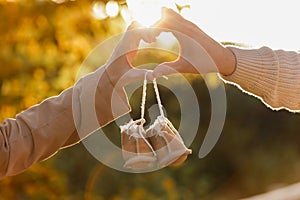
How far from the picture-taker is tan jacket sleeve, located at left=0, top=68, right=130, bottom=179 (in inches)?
65.0

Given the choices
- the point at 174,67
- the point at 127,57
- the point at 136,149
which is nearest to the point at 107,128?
the point at 136,149

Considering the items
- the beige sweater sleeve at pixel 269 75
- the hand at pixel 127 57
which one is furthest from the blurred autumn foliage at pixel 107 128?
the beige sweater sleeve at pixel 269 75

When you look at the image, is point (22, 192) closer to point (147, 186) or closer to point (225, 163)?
point (147, 186)

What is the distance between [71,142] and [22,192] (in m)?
3.53

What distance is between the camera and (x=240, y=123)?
7.55m

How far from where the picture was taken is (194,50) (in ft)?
4.84

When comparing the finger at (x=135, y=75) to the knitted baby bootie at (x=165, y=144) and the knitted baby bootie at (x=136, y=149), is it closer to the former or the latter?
the knitted baby bootie at (x=165, y=144)

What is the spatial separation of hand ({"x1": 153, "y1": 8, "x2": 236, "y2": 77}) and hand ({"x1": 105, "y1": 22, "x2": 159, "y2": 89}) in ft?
0.19

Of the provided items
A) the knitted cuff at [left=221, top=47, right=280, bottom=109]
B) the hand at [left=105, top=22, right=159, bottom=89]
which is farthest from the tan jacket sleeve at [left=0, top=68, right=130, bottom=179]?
the knitted cuff at [left=221, top=47, right=280, bottom=109]

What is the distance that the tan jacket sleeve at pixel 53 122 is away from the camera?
5.42 feet

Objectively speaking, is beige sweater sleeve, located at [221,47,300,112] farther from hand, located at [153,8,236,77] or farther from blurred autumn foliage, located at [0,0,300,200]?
blurred autumn foliage, located at [0,0,300,200]

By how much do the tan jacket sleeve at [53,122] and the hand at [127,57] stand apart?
30 millimetres

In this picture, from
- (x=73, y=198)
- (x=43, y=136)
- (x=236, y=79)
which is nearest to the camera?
(x=236, y=79)

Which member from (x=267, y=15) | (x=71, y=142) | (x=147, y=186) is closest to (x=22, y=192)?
(x=147, y=186)
